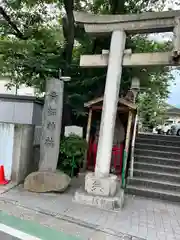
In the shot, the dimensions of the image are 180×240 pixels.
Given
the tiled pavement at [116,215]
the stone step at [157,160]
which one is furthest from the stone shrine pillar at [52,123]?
the stone step at [157,160]

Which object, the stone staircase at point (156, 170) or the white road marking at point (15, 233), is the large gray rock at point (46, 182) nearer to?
the stone staircase at point (156, 170)

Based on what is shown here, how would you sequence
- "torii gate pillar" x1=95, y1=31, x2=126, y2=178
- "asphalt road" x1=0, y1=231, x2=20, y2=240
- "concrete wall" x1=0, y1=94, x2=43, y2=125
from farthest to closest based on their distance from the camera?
"concrete wall" x1=0, y1=94, x2=43, y2=125 → "torii gate pillar" x1=95, y1=31, x2=126, y2=178 → "asphalt road" x1=0, y1=231, x2=20, y2=240

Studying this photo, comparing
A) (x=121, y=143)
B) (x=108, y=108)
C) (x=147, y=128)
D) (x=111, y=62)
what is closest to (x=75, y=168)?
(x=121, y=143)

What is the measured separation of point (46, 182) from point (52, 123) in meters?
1.68

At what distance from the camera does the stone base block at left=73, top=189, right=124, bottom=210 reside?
18.6ft

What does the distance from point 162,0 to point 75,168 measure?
24.4ft

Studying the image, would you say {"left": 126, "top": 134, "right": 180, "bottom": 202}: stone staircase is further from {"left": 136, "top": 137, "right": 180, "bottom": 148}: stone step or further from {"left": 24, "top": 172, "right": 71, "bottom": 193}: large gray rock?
{"left": 24, "top": 172, "right": 71, "bottom": 193}: large gray rock

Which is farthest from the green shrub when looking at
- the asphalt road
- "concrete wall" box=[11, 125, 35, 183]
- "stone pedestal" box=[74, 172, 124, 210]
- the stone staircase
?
the asphalt road

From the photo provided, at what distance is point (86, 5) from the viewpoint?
10.6 metres

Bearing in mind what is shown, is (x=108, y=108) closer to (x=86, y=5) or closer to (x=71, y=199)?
(x=71, y=199)

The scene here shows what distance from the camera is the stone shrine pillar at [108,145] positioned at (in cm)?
589

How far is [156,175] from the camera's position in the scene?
7.60m

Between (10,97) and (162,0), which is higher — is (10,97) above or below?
below

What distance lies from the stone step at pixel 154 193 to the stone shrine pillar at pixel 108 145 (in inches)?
34.3
